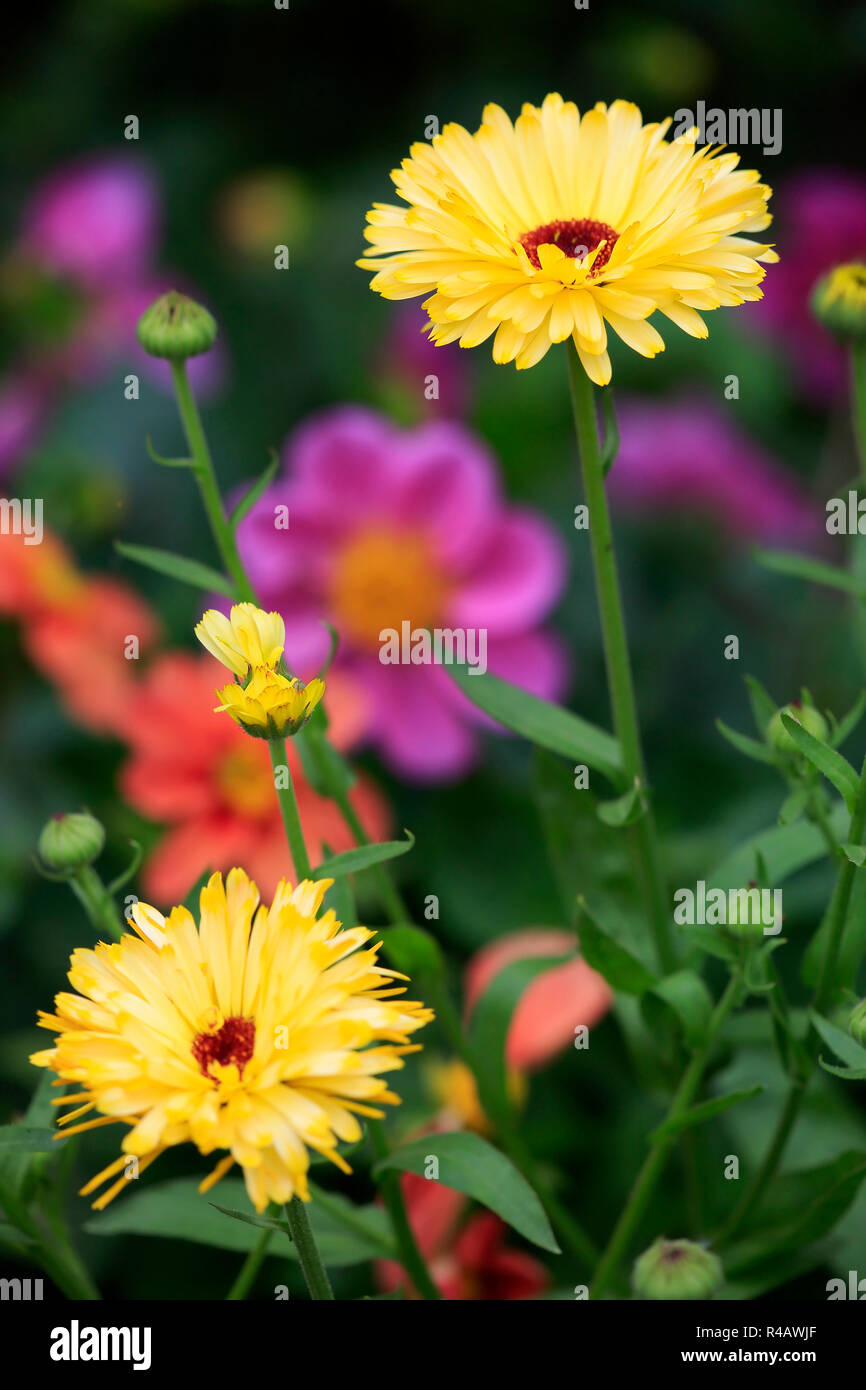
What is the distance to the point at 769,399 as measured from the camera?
851 millimetres

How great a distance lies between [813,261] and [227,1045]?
679 millimetres

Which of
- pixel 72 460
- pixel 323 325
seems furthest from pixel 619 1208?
pixel 323 325

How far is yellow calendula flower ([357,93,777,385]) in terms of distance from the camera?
12.5 inches

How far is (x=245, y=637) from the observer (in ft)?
0.98

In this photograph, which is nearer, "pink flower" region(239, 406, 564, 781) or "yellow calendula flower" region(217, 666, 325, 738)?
"yellow calendula flower" region(217, 666, 325, 738)

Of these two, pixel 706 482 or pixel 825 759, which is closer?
pixel 825 759

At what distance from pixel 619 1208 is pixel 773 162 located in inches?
27.2

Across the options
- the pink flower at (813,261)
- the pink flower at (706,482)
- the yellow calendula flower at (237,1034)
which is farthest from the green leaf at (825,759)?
the pink flower at (813,261)

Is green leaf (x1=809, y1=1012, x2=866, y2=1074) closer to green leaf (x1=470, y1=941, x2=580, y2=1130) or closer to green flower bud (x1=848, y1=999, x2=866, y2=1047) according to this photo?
green flower bud (x1=848, y1=999, x2=866, y2=1047)

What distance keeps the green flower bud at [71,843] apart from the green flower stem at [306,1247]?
0.33 ft

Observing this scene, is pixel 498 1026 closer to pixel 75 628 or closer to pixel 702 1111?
pixel 702 1111

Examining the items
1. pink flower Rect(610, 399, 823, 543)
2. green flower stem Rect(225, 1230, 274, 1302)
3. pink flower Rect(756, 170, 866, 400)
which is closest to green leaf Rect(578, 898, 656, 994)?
green flower stem Rect(225, 1230, 274, 1302)

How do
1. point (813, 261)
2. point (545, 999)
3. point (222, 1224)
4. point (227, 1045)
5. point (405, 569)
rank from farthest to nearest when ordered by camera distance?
1. point (813, 261)
2. point (405, 569)
3. point (545, 999)
4. point (222, 1224)
5. point (227, 1045)

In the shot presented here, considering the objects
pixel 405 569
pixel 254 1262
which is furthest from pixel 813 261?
pixel 254 1262
